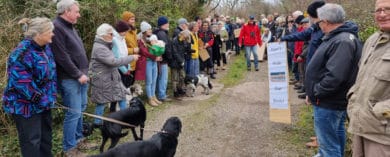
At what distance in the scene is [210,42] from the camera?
12.5 metres

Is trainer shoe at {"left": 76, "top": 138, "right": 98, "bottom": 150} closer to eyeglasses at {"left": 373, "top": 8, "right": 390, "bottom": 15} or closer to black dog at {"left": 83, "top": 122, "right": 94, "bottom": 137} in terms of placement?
black dog at {"left": 83, "top": 122, "right": 94, "bottom": 137}

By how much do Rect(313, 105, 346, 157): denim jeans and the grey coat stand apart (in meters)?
3.37

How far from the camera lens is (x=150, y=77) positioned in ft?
26.9

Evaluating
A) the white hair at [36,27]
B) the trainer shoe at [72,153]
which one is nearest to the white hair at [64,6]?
the white hair at [36,27]

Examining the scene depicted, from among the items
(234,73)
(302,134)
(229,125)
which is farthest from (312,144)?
(234,73)

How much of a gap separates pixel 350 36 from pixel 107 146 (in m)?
3.99

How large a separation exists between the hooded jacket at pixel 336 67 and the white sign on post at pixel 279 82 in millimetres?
2206

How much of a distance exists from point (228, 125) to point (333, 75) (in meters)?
3.42

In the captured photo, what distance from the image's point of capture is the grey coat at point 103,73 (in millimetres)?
5754

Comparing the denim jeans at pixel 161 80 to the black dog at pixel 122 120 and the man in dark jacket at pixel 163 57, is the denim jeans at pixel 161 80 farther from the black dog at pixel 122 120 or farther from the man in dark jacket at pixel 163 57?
the black dog at pixel 122 120

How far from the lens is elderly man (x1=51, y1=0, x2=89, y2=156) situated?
4758 millimetres

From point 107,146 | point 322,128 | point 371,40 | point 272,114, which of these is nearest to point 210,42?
point 272,114

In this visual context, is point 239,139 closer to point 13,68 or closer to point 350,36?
point 350,36

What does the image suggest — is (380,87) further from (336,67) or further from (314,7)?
(314,7)
